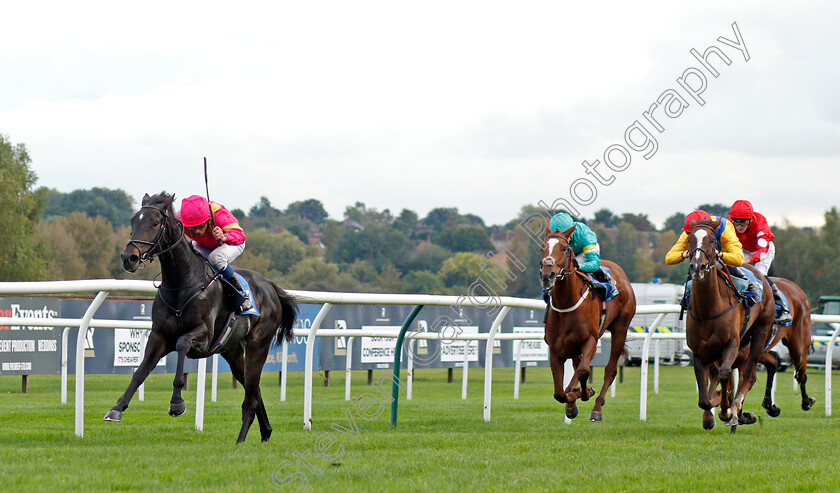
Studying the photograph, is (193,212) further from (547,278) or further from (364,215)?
(364,215)

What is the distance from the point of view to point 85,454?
523 cm

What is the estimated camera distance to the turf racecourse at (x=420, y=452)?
14.9 ft

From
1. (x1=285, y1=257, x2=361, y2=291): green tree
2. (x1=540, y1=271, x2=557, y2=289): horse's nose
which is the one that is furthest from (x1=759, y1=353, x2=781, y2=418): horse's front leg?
(x1=285, y1=257, x2=361, y2=291): green tree

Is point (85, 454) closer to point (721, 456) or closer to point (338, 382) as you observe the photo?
point (721, 456)

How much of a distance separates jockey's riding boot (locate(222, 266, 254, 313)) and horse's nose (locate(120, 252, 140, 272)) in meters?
0.90

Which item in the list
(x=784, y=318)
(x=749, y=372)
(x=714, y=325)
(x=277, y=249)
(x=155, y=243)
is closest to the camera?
(x=155, y=243)

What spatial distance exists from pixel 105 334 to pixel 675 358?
21125 mm

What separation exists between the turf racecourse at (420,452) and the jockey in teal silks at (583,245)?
1263 millimetres

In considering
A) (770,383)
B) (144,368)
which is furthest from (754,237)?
(144,368)

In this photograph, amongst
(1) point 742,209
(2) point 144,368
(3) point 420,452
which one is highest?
(1) point 742,209

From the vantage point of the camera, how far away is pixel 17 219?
38.2m

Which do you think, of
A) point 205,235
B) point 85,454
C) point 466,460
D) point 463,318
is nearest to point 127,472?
point 85,454

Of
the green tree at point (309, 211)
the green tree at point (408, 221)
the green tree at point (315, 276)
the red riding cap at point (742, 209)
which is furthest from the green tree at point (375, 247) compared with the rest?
the red riding cap at point (742, 209)

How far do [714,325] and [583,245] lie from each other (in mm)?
1193
